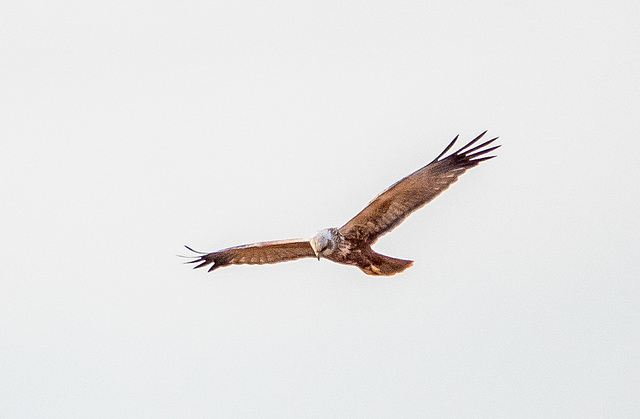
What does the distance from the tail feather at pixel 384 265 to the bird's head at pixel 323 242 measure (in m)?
0.70

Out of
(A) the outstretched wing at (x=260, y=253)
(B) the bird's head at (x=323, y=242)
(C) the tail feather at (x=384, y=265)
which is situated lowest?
(C) the tail feather at (x=384, y=265)

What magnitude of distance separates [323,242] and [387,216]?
A: 1.03 m

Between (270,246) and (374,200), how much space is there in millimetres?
2350

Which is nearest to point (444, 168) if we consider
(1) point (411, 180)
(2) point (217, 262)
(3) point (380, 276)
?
(1) point (411, 180)

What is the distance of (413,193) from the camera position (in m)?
17.7

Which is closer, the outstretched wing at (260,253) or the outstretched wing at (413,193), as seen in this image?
the outstretched wing at (413,193)

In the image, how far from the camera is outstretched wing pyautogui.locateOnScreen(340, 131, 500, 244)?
57.7 feet

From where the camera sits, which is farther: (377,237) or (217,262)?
(217,262)

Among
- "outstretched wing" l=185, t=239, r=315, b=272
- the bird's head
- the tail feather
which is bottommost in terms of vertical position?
the tail feather

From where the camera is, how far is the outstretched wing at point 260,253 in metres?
18.8

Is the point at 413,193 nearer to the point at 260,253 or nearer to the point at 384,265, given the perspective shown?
the point at 384,265

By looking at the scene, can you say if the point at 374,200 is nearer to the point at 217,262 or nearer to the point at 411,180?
the point at 411,180

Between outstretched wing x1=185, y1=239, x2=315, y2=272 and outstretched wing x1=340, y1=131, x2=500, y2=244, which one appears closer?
outstretched wing x1=340, y1=131, x2=500, y2=244

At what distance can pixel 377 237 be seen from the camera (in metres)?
18.0
